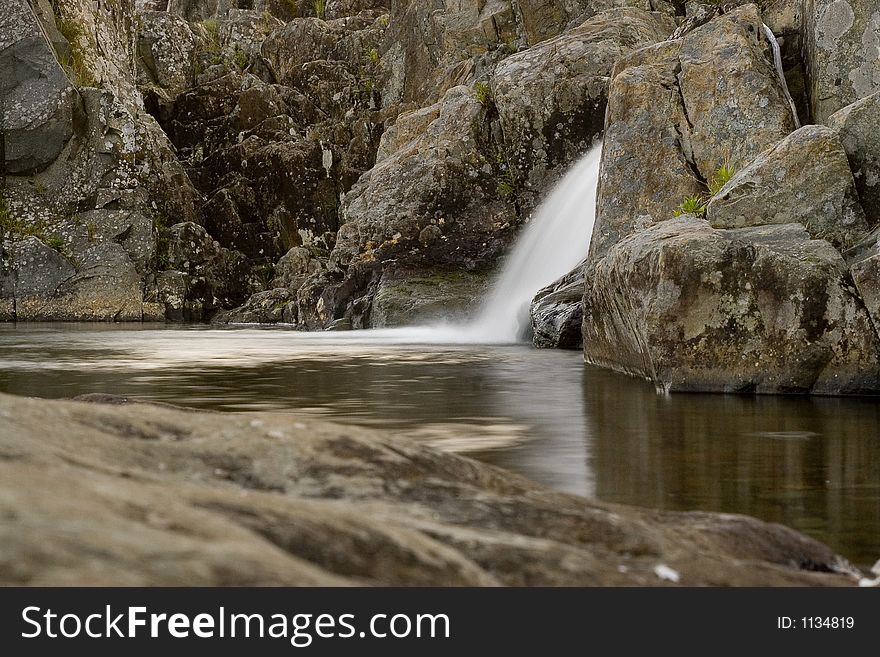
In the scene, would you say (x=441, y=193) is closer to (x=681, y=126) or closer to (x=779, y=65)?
(x=779, y=65)

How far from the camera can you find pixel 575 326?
50.2ft

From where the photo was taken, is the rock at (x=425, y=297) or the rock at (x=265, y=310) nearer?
the rock at (x=425, y=297)

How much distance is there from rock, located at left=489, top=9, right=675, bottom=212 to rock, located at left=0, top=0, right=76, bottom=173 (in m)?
17.8

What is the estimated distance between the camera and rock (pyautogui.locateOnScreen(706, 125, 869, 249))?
9.50 m

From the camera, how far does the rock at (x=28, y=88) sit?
35.0m

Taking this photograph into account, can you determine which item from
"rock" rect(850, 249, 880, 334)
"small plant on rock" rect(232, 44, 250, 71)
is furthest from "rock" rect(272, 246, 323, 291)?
"rock" rect(850, 249, 880, 334)

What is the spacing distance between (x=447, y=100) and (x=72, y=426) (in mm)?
23164

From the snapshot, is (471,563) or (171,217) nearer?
(471,563)

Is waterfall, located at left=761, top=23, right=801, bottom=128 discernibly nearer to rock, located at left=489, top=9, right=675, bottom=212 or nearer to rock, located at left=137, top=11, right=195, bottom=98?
rock, located at left=489, top=9, right=675, bottom=212

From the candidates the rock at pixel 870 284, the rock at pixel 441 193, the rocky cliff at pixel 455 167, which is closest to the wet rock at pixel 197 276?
the rocky cliff at pixel 455 167

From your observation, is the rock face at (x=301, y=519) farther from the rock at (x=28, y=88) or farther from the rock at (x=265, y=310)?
the rock at (x=28, y=88)

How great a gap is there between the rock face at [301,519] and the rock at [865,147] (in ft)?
23.6
